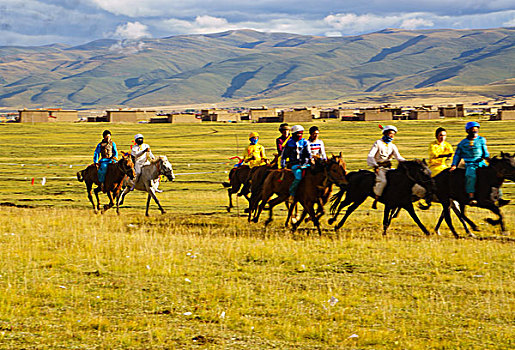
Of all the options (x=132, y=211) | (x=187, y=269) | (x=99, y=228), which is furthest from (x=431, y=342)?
(x=132, y=211)

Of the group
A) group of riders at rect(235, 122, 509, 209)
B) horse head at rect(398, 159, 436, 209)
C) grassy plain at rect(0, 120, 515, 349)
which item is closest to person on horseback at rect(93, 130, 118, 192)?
grassy plain at rect(0, 120, 515, 349)

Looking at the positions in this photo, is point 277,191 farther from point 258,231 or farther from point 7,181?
point 7,181

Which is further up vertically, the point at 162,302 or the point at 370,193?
the point at 370,193

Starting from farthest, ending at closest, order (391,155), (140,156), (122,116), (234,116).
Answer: (234,116), (122,116), (140,156), (391,155)

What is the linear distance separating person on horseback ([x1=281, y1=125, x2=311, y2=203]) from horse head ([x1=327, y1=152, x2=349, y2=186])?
0.95 metres

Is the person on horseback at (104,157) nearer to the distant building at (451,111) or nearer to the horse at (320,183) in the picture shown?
the horse at (320,183)

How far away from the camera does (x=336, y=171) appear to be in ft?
51.7

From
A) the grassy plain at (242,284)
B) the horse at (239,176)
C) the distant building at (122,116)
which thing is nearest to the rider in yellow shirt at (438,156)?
the grassy plain at (242,284)

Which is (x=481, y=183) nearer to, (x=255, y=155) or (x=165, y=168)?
(x=255, y=155)

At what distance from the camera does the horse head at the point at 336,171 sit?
15.7 meters

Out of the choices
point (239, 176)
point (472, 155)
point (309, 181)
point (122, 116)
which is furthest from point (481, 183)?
point (122, 116)

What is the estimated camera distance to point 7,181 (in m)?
35.3

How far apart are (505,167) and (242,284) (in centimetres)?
739

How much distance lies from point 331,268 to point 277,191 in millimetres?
5391
